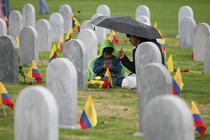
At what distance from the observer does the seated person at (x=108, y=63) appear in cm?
1773

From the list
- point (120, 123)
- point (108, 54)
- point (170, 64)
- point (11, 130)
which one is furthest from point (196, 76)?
point (11, 130)

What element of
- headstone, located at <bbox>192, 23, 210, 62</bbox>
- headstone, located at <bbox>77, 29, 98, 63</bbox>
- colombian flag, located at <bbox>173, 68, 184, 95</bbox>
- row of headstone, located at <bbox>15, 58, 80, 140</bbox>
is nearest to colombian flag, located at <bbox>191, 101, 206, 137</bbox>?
row of headstone, located at <bbox>15, 58, 80, 140</bbox>

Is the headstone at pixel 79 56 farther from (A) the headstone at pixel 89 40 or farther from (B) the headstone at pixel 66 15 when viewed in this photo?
(B) the headstone at pixel 66 15

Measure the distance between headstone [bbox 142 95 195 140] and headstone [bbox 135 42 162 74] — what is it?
226 inches

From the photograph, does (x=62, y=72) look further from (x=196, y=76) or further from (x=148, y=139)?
(x=196, y=76)

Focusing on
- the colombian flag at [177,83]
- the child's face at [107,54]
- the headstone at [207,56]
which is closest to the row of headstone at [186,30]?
the headstone at [207,56]

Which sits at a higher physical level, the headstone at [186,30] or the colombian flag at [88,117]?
the headstone at [186,30]

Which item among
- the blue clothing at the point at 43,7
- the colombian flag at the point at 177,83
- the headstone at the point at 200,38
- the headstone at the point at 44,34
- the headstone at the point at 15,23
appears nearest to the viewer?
the colombian flag at the point at 177,83

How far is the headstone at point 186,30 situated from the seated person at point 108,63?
7.62m

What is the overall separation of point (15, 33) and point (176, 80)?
12.3m

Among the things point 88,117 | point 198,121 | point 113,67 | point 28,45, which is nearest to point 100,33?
point 28,45

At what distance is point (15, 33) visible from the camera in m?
27.2

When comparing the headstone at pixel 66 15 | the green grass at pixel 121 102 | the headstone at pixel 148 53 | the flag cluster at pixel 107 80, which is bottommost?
the green grass at pixel 121 102

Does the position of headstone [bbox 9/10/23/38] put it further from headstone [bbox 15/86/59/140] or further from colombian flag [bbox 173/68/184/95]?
headstone [bbox 15/86/59/140]
